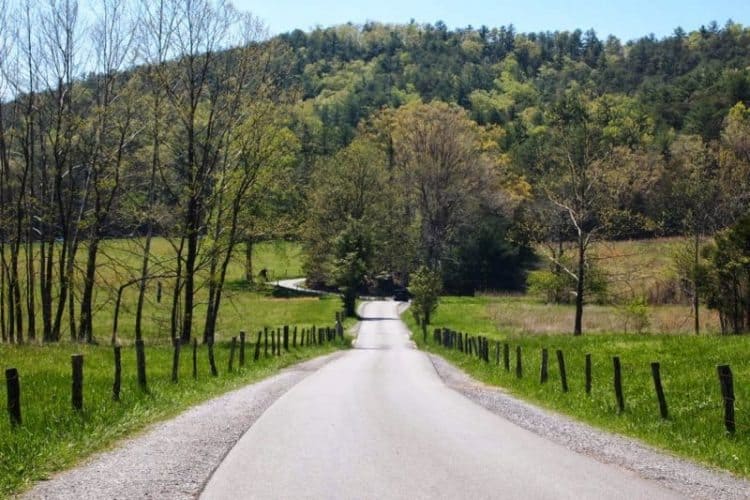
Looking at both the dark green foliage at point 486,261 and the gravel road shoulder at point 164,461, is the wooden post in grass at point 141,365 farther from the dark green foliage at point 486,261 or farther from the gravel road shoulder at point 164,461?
the dark green foliage at point 486,261

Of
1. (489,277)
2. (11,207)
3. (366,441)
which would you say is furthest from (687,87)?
(366,441)

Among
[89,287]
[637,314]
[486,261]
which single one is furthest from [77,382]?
[486,261]

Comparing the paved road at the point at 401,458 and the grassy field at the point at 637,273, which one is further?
the grassy field at the point at 637,273

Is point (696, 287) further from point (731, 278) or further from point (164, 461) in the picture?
point (164, 461)

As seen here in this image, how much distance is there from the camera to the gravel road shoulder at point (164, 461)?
816 centimetres

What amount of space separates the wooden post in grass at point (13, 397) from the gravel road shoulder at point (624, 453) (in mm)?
7851

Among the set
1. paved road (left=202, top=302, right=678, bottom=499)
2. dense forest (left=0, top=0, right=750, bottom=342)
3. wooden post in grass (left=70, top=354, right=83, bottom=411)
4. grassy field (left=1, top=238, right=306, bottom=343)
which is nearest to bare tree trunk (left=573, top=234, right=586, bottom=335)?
dense forest (left=0, top=0, right=750, bottom=342)

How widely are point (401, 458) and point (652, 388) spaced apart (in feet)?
32.0

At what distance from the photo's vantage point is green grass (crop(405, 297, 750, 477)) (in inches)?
474

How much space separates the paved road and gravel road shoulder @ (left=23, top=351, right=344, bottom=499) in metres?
0.27

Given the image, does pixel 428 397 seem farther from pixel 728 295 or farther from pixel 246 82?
pixel 728 295

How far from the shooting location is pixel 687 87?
133 m

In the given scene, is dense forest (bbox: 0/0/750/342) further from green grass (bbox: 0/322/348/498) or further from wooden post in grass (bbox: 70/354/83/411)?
wooden post in grass (bbox: 70/354/83/411)

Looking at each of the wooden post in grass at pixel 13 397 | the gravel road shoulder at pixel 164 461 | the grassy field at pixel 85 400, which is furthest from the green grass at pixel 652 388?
the wooden post in grass at pixel 13 397
